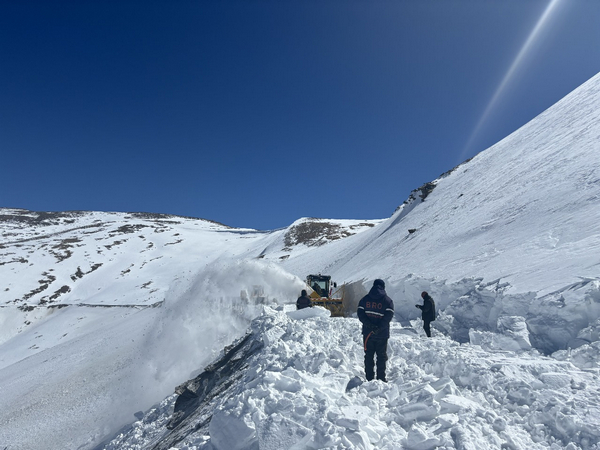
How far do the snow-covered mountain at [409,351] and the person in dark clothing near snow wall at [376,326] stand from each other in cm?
45

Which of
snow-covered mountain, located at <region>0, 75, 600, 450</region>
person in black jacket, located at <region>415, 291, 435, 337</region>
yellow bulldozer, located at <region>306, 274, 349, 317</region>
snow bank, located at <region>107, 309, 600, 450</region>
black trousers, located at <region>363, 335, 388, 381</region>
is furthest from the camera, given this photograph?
yellow bulldozer, located at <region>306, 274, 349, 317</region>

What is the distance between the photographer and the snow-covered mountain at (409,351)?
157 inches

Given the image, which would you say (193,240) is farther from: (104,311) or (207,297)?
(207,297)

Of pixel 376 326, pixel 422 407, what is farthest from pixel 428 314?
pixel 422 407

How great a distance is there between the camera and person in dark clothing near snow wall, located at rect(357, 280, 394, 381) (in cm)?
571

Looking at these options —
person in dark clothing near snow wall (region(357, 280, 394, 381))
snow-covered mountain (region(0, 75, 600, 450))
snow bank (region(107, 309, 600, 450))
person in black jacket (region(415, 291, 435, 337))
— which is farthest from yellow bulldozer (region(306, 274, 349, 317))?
person in dark clothing near snow wall (region(357, 280, 394, 381))

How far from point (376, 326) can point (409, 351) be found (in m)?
1.23

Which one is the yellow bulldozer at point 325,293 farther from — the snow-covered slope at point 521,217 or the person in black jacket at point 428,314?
the person in black jacket at point 428,314

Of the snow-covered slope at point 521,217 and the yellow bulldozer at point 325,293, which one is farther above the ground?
the snow-covered slope at point 521,217

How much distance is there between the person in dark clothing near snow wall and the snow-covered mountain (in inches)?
17.7

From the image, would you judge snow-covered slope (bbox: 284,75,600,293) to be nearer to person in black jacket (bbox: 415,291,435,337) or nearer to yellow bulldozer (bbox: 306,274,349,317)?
person in black jacket (bbox: 415,291,435,337)

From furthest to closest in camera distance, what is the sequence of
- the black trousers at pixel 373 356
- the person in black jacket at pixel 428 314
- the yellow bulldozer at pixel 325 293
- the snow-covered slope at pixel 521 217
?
1. the yellow bulldozer at pixel 325 293
2. the snow-covered slope at pixel 521 217
3. the person in black jacket at pixel 428 314
4. the black trousers at pixel 373 356

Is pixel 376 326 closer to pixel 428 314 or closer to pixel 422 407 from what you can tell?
pixel 422 407

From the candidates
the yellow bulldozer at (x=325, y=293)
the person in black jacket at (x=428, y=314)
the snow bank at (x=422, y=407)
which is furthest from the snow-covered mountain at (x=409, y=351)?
the yellow bulldozer at (x=325, y=293)
